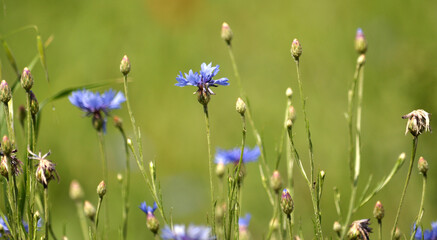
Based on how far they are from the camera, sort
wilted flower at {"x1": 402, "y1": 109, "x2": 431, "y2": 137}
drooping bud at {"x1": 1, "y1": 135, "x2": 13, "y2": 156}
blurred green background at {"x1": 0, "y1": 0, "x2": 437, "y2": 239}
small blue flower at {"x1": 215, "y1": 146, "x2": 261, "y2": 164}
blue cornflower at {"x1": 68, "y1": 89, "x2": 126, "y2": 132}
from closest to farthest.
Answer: drooping bud at {"x1": 1, "y1": 135, "x2": 13, "y2": 156} < wilted flower at {"x1": 402, "y1": 109, "x2": 431, "y2": 137} < blue cornflower at {"x1": 68, "y1": 89, "x2": 126, "y2": 132} < small blue flower at {"x1": 215, "y1": 146, "x2": 261, "y2": 164} < blurred green background at {"x1": 0, "y1": 0, "x2": 437, "y2": 239}

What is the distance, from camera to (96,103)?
1.52 m

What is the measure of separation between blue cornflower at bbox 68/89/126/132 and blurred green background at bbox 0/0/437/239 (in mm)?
1015

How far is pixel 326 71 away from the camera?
3010 millimetres

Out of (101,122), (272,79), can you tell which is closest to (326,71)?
(272,79)

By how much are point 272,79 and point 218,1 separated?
69 cm

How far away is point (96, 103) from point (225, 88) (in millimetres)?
2050

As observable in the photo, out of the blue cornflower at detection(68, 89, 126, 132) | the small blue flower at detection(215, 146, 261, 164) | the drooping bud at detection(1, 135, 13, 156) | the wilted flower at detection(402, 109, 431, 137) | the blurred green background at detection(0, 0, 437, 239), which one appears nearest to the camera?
the drooping bud at detection(1, 135, 13, 156)

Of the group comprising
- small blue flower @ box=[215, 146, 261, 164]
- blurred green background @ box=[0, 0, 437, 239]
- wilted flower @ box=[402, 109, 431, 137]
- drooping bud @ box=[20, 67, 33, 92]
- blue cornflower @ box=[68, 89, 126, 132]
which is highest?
blurred green background @ box=[0, 0, 437, 239]

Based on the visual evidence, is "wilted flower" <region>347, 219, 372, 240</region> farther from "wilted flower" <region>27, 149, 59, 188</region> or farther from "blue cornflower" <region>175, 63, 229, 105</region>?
"wilted flower" <region>27, 149, 59, 188</region>

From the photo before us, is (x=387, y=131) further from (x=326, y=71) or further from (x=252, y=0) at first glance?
(x=252, y=0)

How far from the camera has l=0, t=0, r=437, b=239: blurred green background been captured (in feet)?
8.46

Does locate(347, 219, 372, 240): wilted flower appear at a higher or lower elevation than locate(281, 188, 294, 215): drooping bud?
lower

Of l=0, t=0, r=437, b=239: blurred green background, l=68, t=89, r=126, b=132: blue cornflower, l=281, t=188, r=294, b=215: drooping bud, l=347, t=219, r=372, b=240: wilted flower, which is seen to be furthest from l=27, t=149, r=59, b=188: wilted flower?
l=0, t=0, r=437, b=239: blurred green background

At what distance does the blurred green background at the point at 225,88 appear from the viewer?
2.58m
